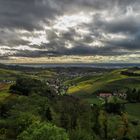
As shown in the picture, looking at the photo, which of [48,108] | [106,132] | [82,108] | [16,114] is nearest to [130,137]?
[106,132]

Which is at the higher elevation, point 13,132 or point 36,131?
point 36,131

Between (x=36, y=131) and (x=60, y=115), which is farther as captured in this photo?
(x=60, y=115)

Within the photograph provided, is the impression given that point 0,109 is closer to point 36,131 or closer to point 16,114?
point 16,114

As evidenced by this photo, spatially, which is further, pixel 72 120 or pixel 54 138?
pixel 72 120

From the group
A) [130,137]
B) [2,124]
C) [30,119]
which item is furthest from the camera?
Result: [130,137]

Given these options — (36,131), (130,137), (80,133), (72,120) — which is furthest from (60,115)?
(36,131)

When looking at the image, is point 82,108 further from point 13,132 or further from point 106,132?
point 13,132

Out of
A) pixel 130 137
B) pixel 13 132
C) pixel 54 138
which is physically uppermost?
pixel 54 138

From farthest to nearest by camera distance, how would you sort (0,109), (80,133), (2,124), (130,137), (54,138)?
(0,109), (130,137), (2,124), (80,133), (54,138)

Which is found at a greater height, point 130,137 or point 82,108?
point 82,108
